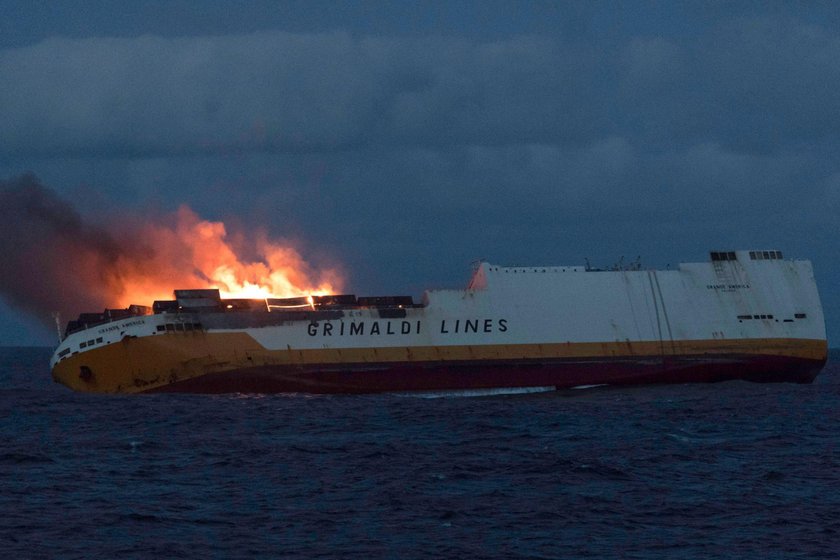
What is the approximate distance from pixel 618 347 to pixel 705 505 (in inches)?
1336

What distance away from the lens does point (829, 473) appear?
3631 cm

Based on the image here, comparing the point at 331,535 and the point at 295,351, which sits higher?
the point at 295,351

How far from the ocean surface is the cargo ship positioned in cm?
408

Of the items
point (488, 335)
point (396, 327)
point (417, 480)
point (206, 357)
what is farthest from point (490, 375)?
point (417, 480)

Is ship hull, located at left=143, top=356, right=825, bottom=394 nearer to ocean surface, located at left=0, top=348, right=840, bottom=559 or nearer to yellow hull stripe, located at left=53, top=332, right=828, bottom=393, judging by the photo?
yellow hull stripe, located at left=53, top=332, right=828, bottom=393

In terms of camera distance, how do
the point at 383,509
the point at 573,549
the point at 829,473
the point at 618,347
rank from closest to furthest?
1. the point at 573,549
2. the point at 383,509
3. the point at 829,473
4. the point at 618,347

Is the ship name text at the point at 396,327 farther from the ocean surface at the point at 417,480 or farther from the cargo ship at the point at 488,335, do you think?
the ocean surface at the point at 417,480

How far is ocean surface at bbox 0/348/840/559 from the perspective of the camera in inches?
1062

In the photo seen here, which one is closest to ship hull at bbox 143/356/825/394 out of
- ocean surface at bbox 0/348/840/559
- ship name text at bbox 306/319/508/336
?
ship name text at bbox 306/319/508/336

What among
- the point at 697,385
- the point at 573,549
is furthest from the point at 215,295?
the point at 573,549

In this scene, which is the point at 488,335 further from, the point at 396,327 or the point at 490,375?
the point at 396,327

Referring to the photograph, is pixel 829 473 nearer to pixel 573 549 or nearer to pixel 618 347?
pixel 573 549

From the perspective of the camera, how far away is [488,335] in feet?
206

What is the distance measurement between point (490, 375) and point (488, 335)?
7.80 ft
